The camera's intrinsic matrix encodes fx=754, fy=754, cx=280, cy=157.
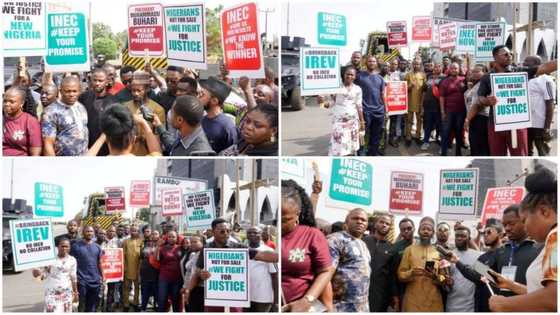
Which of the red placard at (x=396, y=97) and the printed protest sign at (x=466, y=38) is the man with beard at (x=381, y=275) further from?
the printed protest sign at (x=466, y=38)

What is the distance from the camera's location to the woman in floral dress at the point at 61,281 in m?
5.80

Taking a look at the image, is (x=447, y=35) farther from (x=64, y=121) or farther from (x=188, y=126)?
(x=64, y=121)

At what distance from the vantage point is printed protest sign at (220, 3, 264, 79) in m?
5.73

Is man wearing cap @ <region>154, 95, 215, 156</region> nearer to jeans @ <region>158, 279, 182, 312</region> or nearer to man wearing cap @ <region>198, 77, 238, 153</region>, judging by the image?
man wearing cap @ <region>198, 77, 238, 153</region>

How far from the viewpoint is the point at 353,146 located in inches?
232

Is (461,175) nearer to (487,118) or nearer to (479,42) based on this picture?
(487,118)

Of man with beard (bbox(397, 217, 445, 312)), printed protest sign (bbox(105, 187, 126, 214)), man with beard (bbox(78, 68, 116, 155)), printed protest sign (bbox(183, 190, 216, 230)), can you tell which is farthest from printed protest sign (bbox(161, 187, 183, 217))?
man with beard (bbox(397, 217, 445, 312))

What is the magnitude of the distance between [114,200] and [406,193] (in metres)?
2.26

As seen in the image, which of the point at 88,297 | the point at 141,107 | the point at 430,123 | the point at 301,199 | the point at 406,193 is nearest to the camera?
the point at 301,199

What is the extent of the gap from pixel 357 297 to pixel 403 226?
646 mm

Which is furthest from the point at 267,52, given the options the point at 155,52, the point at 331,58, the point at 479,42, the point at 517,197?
the point at 517,197

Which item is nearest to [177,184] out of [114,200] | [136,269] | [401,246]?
[114,200]

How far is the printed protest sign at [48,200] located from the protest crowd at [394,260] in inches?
69.9

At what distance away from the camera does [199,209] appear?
584cm
